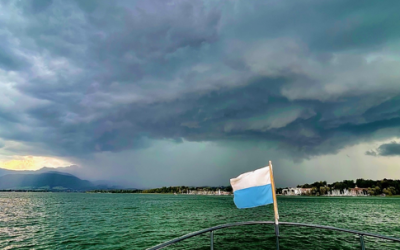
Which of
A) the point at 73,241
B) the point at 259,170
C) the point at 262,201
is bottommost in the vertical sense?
the point at 73,241

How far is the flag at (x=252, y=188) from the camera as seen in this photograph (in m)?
7.26

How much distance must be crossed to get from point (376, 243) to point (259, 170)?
21369mm

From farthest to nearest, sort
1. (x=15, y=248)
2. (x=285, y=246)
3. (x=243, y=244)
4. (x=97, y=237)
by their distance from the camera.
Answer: (x=97, y=237), (x=15, y=248), (x=243, y=244), (x=285, y=246)

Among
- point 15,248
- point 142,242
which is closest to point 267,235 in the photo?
point 142,242

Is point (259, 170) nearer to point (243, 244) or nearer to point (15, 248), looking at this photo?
point (243, 244)

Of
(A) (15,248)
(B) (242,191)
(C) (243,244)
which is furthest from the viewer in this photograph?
(A) (15,248)

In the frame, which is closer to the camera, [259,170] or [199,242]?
[259,170]

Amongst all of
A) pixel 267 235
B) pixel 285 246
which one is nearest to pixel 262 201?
pixel 285 246

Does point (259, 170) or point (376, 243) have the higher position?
point (259, 170)

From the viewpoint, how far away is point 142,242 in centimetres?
2344

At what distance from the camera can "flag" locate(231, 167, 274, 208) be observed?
7.26 m

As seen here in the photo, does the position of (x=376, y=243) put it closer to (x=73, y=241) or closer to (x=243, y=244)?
(x=243, y=244)

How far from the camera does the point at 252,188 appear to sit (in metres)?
7.33

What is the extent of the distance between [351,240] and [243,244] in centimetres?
1012
